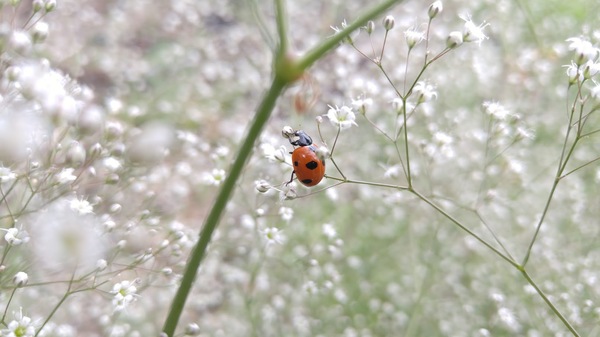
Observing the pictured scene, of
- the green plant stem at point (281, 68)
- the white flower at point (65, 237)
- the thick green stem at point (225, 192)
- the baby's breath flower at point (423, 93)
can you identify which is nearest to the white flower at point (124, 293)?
the white flower at point (65, 237)

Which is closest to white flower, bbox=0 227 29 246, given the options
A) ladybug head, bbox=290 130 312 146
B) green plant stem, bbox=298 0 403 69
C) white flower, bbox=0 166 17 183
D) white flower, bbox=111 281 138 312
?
white flower, bbox=0 166 17 183

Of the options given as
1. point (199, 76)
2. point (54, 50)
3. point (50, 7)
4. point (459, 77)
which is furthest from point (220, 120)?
point (50, 7)

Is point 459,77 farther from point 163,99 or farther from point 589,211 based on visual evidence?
point 163,99

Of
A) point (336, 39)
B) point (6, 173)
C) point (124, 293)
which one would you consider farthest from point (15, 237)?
point (336, 39)

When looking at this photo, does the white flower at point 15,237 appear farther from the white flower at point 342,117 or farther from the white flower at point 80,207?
the white flower at point 342,117

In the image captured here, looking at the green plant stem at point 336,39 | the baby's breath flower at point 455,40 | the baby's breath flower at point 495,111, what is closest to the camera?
the green plant stem at point 336,39

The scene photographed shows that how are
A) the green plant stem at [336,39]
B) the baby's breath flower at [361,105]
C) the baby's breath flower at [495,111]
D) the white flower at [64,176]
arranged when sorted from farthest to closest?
the baby's breath flower at [495,111], the baby's breath flower at [361,105], the white flower at [64,176], the green plant stem at [336,39]

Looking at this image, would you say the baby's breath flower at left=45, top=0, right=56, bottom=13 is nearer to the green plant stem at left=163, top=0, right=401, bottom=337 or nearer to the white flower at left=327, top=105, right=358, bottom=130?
the white flower at left=327, top=105, right=358, bottom=130

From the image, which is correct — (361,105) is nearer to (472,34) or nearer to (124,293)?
(472,34)
